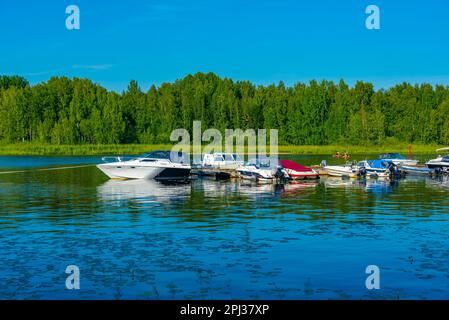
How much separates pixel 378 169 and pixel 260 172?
1561cm

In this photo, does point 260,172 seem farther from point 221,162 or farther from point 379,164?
point 221,162

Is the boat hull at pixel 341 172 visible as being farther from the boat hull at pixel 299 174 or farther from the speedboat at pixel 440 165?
the speedboat at pixel 440 165

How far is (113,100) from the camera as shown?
194875mm

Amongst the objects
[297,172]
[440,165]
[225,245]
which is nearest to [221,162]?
[297,172]

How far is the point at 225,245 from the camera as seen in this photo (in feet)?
92.5

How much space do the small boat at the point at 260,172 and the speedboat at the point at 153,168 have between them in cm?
641

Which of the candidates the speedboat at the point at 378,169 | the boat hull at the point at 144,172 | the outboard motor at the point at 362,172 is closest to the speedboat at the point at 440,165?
the speedboat at the point at 378,169

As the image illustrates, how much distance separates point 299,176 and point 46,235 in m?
43.1

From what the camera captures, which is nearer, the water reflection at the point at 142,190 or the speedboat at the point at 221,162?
the water reflection at the point at 142,190

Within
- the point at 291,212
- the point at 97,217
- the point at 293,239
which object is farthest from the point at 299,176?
the point at 293,239

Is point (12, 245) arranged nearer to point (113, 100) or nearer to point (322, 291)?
point (322, 291)

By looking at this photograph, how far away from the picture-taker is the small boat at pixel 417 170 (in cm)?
8331

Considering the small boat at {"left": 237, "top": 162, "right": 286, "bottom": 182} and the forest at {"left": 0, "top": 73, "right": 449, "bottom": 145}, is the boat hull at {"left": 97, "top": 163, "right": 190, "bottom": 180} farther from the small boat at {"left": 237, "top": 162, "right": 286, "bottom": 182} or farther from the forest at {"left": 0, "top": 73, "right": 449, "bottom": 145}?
the forest at {"left": 0, "top": 73, "right": 449, "bottom": 145}

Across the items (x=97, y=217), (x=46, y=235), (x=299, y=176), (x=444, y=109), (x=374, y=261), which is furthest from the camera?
(x=444, y=109)
